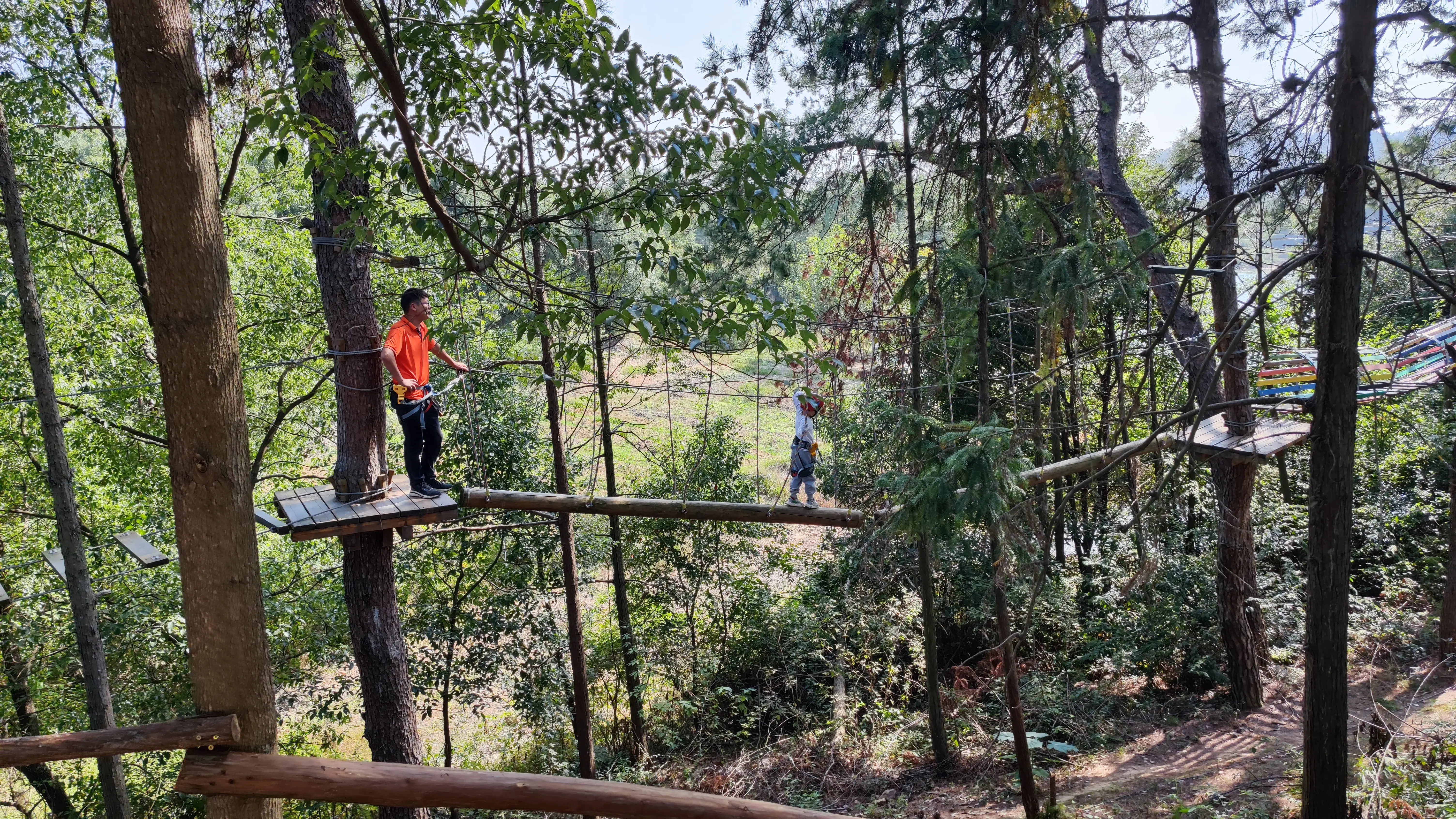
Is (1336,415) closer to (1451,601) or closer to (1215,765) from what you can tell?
(1215,765)

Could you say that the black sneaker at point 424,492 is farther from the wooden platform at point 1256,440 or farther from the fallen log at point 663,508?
the wooden platform at point 1256,440

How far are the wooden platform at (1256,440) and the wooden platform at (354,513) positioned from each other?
11.6 ft

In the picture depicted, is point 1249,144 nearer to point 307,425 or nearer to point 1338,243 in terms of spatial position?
point 1338,243

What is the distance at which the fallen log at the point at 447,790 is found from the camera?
A: 1879 millimetres

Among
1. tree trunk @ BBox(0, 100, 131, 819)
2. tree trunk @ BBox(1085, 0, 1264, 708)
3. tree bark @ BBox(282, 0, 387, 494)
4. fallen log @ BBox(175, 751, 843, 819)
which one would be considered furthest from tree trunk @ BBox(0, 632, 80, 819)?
tree trunk @ BBox(1085, 0, 1264, 708)

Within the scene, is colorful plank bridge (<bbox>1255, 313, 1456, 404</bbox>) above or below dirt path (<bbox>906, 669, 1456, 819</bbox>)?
above

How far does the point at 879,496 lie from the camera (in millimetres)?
6109

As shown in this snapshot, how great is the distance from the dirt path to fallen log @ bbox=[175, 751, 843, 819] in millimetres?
3551

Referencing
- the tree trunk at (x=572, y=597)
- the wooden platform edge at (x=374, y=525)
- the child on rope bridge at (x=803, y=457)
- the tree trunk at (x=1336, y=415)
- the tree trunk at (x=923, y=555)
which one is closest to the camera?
the tree trunk at (x=1336, y=415)

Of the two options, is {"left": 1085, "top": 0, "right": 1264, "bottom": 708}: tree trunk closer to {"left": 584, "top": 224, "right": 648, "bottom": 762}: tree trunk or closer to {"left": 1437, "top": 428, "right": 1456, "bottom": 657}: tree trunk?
{"left": 1437, "top": 428, "right": 1456, "bottom": 657}: tree trunk

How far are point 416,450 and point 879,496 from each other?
11.5ft

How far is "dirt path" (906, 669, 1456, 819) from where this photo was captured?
463 cm

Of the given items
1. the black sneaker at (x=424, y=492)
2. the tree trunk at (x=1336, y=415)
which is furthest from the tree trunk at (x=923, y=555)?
the black sneaker at (x=424, y=492)

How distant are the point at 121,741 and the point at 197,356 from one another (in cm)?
100
